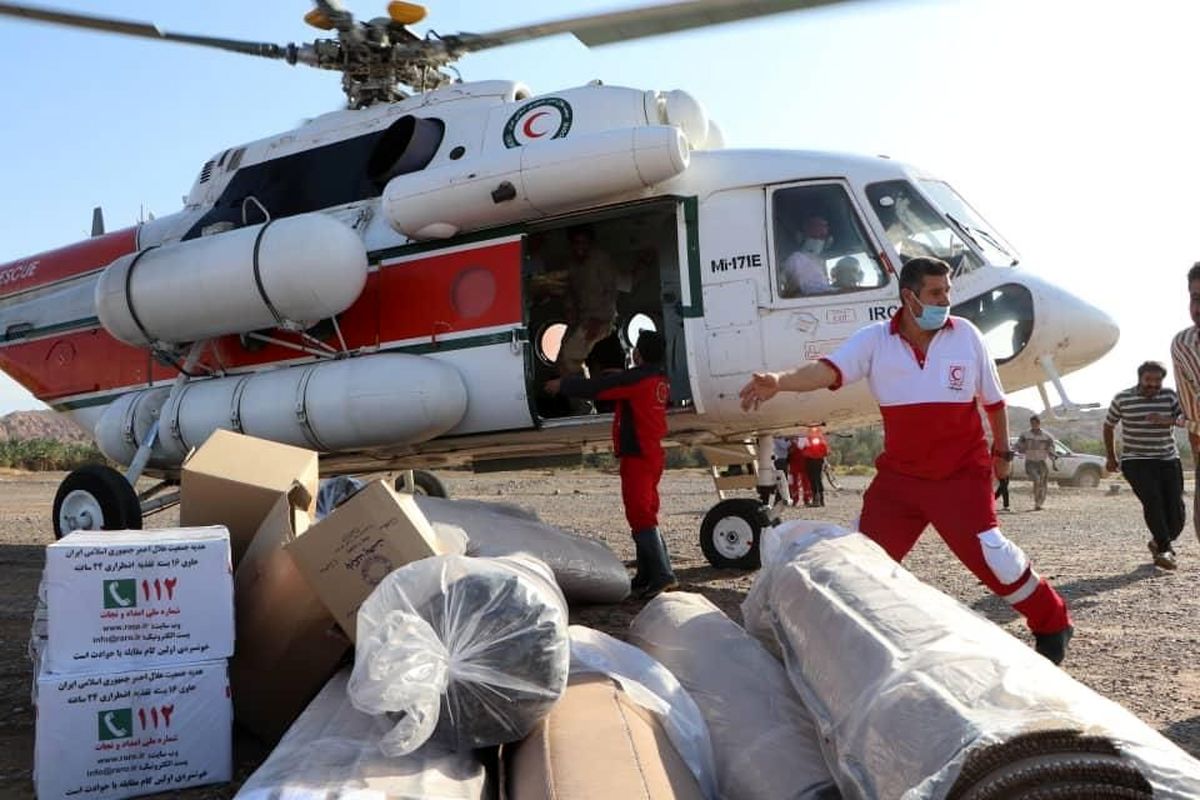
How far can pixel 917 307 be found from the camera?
4.39 m

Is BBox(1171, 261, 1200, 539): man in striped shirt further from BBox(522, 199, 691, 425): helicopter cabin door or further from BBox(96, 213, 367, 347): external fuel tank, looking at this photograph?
BBox(96, 213, 367, 347): external fuel tank

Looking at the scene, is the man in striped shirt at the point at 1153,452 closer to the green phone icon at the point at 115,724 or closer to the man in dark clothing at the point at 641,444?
the man in dark clothing at the point at 641,444

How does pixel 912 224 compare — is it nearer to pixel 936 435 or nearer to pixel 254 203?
pixel 936 435

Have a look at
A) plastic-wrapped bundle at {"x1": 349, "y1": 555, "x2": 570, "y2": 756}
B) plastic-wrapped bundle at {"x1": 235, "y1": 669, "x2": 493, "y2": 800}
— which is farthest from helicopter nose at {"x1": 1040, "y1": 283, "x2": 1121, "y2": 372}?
plastic-wrapped bundle at {"x1": 235, "y1": 669, "x2": 493, "y2": 800}

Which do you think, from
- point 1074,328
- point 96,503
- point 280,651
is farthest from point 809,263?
point 96,503

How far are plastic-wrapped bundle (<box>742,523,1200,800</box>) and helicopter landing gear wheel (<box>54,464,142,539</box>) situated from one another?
5.65m

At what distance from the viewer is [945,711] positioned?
222 cm

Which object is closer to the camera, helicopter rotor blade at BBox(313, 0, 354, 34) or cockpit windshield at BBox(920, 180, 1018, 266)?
cockpit windshield at BBox(920, 180, 1018, 266)

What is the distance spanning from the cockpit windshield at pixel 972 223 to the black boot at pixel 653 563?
278 cm

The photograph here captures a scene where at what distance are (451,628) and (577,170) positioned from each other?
15.1 ft

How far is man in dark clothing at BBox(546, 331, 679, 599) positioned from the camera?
6340mm

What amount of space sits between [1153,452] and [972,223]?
2658 millimetres

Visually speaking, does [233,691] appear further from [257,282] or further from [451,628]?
[257,282]

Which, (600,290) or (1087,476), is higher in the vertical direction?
(600,290)
